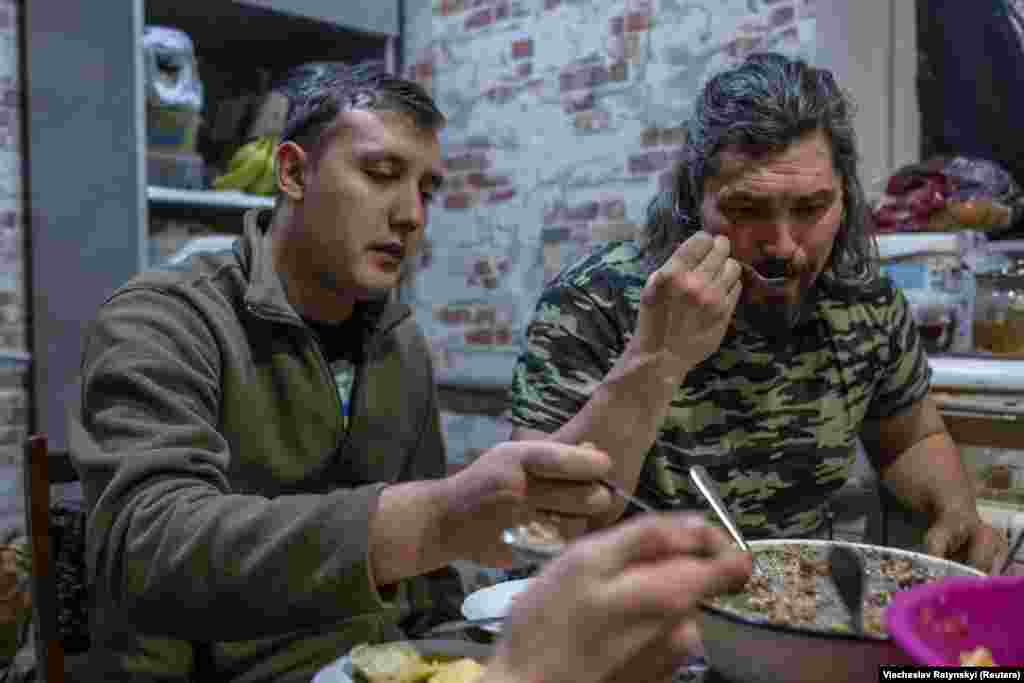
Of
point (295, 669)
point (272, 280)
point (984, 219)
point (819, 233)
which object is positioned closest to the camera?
point (295, 669)

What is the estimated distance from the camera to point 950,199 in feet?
6.83

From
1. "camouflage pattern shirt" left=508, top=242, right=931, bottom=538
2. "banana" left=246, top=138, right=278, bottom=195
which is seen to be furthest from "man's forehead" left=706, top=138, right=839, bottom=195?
"banana" left=246, top=138, right=278, bottom=195

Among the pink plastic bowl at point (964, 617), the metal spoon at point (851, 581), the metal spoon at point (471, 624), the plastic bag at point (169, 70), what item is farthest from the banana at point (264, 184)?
the pink plastic bowl at point (964, 617)

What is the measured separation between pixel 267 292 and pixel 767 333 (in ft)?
2.69

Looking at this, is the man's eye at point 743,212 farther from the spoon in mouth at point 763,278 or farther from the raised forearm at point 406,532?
the raised forearm at point 406,532

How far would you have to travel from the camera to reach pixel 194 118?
2.76 metres

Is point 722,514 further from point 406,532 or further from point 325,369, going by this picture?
point 325,369

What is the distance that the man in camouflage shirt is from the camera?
1.38 metres

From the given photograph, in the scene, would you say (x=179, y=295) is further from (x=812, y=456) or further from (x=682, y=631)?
(x=812, y=456)

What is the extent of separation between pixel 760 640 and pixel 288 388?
32.6 inches

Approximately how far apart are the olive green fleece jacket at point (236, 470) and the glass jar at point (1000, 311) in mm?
1218

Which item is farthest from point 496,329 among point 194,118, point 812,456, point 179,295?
point 179,295

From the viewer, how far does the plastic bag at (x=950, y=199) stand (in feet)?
6.79

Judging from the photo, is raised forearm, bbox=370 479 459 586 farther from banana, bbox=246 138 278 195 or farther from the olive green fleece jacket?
banana, bbox=246 138 278 195
